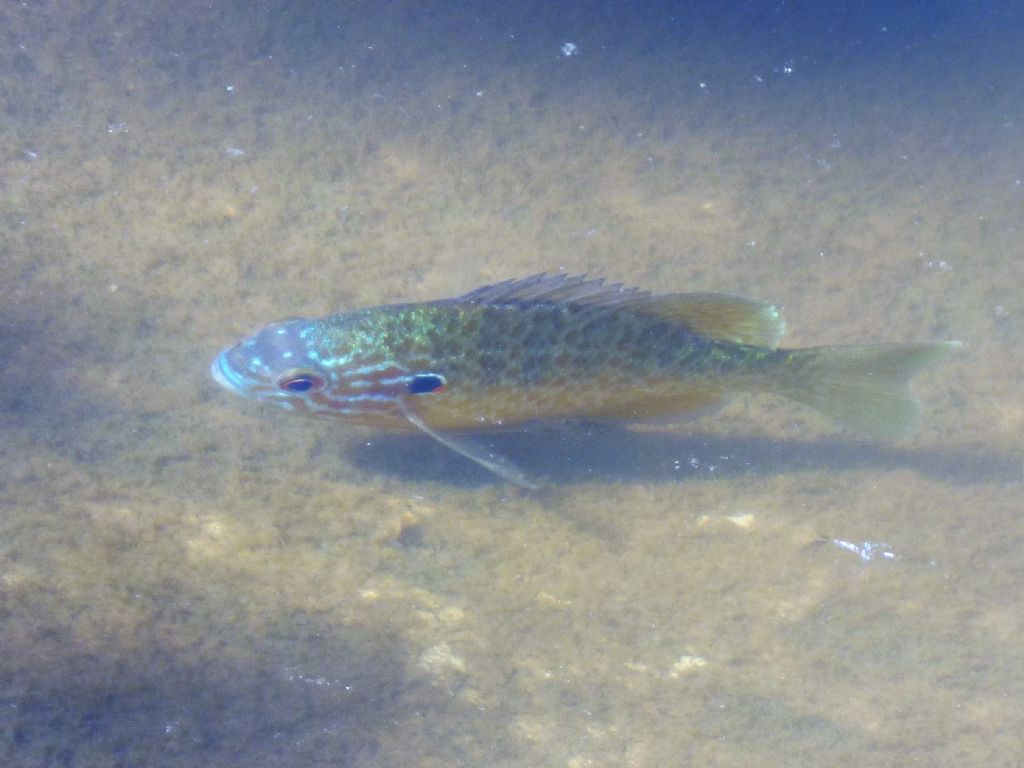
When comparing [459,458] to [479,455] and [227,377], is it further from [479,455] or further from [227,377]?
[227,377]

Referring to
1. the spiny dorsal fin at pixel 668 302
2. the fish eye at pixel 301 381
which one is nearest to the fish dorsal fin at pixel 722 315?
the spiny dorsal fin at pixel 668 302

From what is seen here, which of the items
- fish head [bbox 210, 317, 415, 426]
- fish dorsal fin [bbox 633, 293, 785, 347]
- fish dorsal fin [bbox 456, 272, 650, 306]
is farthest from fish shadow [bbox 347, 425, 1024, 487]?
fish dorsal fin [bbox 456, 272, 650, 306]

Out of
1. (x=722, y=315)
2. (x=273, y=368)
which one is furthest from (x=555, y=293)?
(x=273, y=368)

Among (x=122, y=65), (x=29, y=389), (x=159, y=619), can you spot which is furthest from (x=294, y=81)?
(x=159, y=619)

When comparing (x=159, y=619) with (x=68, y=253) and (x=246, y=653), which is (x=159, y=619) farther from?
(x=68, y=253)

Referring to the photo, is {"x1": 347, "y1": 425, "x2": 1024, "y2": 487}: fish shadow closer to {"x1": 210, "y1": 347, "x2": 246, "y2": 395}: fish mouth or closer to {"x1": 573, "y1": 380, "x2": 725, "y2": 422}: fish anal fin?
{"x1": 573, "y1": 380, "x2": 725, "y2": 422}: fish anal fin

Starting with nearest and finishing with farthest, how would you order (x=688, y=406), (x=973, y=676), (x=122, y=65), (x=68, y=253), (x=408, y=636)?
(x=408, y=636), (x=973, y=676), (x=688, y=406), (x=68, y=253), (x=122, y=65)
